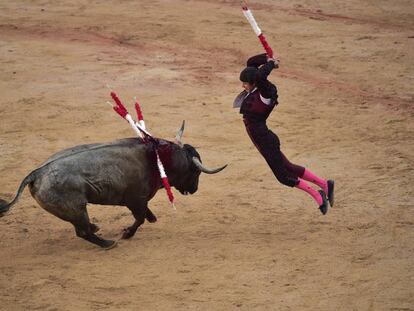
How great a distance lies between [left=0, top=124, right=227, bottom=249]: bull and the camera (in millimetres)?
7219

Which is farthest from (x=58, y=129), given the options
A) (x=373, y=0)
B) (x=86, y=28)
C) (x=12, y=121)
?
(x=373, y=0)

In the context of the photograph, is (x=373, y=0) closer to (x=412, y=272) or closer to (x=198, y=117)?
(x=198, y=117)

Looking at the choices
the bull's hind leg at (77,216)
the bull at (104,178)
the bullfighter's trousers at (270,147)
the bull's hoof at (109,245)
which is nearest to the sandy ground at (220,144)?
the bull's hoof at (109,245)

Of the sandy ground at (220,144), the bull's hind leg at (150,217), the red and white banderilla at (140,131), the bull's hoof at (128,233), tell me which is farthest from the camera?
the bull's hind leg at (150,217)

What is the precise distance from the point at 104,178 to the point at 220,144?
3.36m

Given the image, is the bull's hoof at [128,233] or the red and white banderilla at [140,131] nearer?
the red and white banderilla at [140,131]

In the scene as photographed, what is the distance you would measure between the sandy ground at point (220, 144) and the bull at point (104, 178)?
16.9 inches

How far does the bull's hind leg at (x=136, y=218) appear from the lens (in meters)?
7.78

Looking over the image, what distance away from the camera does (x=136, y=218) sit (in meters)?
7.83

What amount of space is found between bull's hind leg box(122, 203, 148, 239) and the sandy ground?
0.11 meters

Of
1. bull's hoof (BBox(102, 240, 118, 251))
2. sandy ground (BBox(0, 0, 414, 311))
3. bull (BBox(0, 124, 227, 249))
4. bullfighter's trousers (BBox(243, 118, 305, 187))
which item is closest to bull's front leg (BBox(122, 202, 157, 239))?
bull (BBox(0, 124, 227, 249))

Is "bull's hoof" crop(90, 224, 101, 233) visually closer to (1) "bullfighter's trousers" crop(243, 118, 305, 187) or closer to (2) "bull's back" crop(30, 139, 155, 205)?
(2) "bull's back" crop(30, 139, 155, 205)

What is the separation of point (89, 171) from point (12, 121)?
173 inches

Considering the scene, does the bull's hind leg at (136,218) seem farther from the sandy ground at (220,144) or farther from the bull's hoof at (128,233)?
the sandy ground at (220,144)
